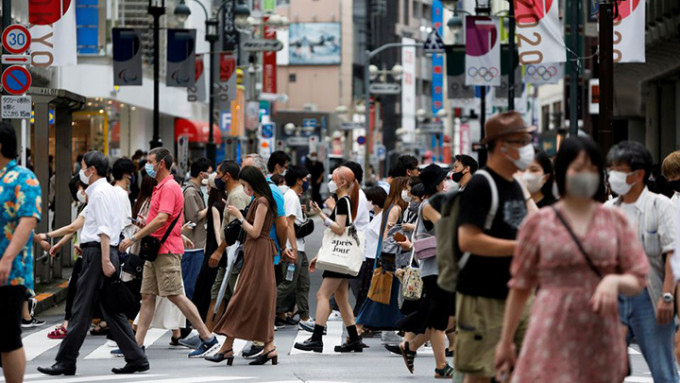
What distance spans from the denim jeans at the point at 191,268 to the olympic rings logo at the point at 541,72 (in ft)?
55.1

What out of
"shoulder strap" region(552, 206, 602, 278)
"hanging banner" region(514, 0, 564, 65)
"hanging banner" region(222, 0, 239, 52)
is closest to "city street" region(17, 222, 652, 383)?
"shoulder strap" region(552, 206, 602, 278)

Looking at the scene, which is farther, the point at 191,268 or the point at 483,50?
the point at 483,50

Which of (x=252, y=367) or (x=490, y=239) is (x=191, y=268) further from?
(x=490, y=239)

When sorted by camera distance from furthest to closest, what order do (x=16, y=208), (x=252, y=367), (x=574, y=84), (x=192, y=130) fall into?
1. (x=192, y=130)
2. (x=574, y=84)
3. (x=252, y=367)
4. (x=16, y=208)

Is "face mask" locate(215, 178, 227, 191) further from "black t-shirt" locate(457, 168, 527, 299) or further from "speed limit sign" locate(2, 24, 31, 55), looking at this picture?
"black t-shirt" locate(457, 168, 527, 299)

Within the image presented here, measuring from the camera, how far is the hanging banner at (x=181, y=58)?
3556cm

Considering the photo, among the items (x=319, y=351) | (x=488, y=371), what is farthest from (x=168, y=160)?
(x=488, y=371)

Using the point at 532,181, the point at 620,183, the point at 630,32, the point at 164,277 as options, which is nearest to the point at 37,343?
the point at 164,277

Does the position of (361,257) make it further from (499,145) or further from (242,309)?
(499,145)

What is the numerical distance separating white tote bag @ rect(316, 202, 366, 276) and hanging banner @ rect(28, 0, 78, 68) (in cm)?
957

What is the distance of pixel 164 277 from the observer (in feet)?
44.2

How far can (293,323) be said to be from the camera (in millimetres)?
17609

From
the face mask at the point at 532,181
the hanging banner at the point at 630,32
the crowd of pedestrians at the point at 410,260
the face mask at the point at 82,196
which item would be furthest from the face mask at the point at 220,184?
the hanging banner at the point at 630,32

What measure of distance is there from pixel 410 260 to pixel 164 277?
2345 millimetres
